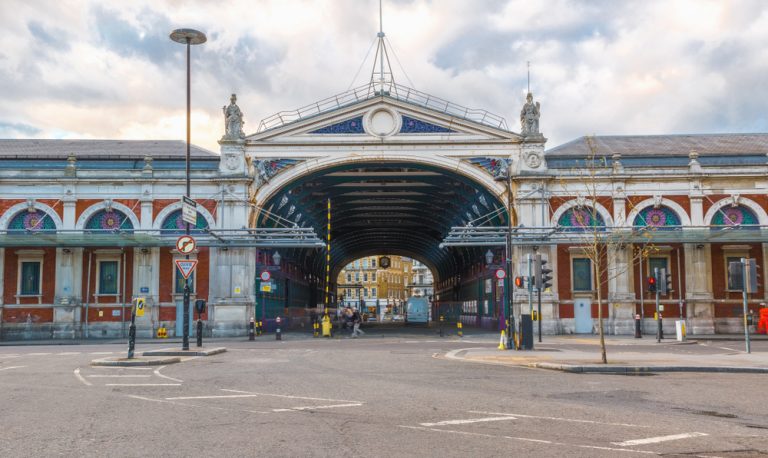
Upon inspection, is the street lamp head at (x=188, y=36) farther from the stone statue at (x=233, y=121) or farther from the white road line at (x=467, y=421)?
the white road line at (x=467, y=421)

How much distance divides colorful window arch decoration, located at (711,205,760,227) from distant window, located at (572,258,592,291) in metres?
6.92

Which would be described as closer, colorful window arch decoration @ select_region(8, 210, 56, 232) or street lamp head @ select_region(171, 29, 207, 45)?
street lamp head @ select_region(171, 29, 207, 45)

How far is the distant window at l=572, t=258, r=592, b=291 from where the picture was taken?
39.2m

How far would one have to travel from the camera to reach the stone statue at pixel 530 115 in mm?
40550

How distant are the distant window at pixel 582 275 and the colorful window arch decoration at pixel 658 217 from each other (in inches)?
137

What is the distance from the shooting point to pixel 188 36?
24812mm

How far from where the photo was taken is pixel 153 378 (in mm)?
16125

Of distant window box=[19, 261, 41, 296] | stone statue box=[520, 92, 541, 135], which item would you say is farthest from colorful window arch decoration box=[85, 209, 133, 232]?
stone statue box=[520, 92, 541, 135]

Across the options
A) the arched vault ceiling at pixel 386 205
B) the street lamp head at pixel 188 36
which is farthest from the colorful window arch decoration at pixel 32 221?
the street lamp head at pixel 188 36

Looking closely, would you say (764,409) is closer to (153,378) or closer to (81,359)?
(153,378)

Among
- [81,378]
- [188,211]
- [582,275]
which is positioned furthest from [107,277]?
[582,275]

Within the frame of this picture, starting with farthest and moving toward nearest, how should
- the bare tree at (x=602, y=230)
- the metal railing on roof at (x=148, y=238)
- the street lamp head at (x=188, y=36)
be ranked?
the metal railing on roof at (x=148, y=238) → the bare tree at (x=602, y=230) → the street lamp head at (x=188, y=36)

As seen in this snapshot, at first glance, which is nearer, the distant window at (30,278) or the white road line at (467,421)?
the white road line at (467,421)

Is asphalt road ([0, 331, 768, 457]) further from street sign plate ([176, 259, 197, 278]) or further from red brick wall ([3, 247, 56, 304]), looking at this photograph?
→ red brick wall ([3, 247, 56, 304])
